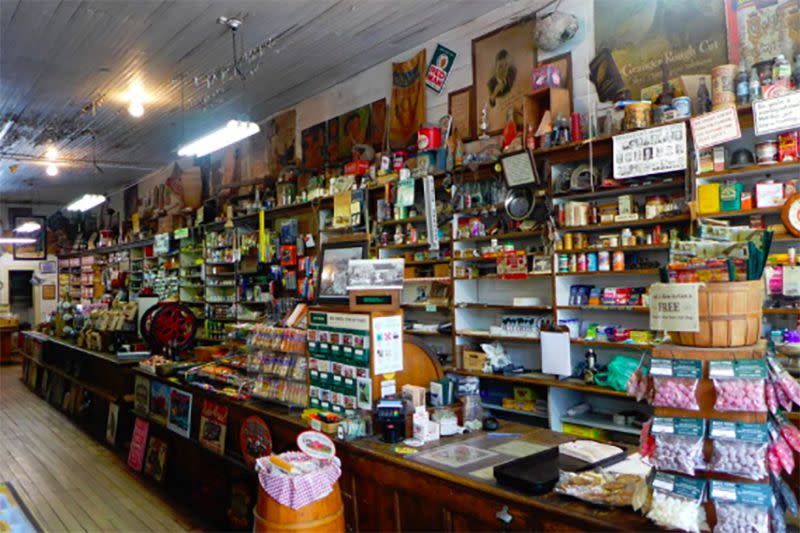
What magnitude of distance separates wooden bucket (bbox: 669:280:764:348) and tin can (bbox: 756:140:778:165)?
7.68ft

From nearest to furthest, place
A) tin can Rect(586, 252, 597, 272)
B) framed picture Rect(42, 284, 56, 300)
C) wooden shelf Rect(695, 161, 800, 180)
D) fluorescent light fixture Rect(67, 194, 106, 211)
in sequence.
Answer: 1. wooden shelf Rect(695, 161, 800, 180)
2. tin can Rect(586, 252, 597, 272)
3. fluorescent light fixture Rect(67, 194, 106, 211)
4. framed picture Rect(42, 284, 56, 300)

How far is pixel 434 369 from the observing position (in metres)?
3.36

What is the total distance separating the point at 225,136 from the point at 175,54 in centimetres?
131

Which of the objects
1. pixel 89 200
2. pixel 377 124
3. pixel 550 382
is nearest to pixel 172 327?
pixel 377 124

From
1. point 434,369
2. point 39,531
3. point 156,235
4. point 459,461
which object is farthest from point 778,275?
point 156,235

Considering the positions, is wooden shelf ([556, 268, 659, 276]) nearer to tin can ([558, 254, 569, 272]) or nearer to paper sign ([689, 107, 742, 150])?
tin can ([558, 254, 569, 272])

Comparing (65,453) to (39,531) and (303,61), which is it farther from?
(303,61)

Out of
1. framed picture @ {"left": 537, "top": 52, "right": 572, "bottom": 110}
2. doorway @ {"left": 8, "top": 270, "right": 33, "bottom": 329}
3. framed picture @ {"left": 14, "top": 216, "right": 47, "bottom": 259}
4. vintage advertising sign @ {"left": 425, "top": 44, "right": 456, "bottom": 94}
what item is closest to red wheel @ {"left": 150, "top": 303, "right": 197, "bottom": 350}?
vintage advertising sign @ {"left": 425, "top": 44, "right": 456, "bottom": 94}

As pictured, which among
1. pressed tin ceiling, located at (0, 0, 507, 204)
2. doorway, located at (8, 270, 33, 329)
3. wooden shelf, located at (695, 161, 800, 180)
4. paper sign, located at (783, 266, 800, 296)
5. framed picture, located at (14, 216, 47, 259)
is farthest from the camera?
doorway, located at (8, 270, 33, 329)

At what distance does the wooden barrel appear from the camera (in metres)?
2.28

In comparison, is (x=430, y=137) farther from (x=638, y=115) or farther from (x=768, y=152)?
(x=768, y=152)

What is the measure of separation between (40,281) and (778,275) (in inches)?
733

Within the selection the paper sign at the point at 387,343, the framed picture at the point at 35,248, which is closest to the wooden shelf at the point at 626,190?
the paper sign at the point at 387,343

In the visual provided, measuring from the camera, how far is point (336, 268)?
150 inches
